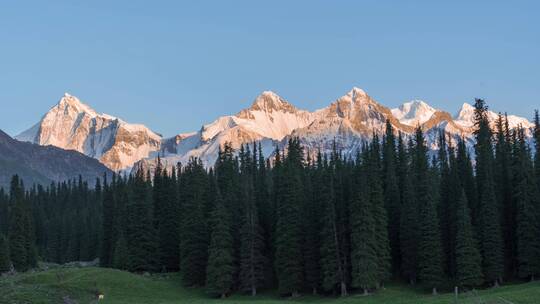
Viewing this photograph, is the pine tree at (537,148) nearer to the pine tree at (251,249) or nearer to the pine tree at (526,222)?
the pine tree at (526,222)

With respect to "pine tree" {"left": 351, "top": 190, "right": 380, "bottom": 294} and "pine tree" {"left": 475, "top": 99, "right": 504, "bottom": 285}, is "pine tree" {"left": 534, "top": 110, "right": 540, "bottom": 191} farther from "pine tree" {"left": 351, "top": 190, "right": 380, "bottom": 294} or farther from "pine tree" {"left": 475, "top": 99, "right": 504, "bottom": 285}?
"pine tree" {"left": 351, "top": 190, "right": 380, "bottom": 294}

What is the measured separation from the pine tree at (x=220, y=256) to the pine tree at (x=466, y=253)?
98.1ft

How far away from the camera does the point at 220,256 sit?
95750 mm

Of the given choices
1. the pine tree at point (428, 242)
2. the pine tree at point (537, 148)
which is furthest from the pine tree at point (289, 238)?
the pine tree at point (537, 148)

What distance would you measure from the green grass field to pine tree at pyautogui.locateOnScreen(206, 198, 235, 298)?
6.48 feet

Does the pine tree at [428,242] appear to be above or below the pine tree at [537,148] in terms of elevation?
below

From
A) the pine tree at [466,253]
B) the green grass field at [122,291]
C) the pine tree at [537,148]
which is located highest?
the pine tree at [537,148]

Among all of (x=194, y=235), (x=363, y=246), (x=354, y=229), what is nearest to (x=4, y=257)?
(x=194, y=235)

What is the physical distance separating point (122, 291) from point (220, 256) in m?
14.7

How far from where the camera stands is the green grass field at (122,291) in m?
74.9

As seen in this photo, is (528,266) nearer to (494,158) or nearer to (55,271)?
(494,158)

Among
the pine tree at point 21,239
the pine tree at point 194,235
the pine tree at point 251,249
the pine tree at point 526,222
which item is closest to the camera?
the pine tree at point 526,222

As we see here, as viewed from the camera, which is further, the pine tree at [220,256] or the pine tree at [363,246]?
the pine tree at [220,256]

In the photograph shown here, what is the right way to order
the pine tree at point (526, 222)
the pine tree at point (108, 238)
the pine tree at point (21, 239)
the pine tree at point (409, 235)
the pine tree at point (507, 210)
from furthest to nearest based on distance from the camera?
the pine tree at point (108, 238) → the pine tree at point (21, 239) → the pine tree at point (507, 210) → the pine tree at point (409, 235) → the pine tree at point (526, 222)
